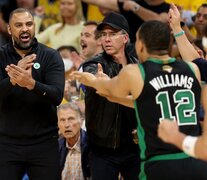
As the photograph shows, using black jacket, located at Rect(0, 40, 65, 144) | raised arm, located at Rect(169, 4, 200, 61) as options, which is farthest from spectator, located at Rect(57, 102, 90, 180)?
raised arm, located at Rect(169, 4, 200, 61)

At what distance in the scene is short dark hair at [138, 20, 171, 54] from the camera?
18.5 feet

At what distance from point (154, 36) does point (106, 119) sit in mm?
1665

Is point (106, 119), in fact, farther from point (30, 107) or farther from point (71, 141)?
point (71, 141)

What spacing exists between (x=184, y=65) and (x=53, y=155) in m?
2.00

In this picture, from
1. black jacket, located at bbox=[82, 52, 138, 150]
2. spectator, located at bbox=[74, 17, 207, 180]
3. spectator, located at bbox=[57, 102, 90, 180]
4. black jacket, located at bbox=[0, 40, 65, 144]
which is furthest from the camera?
spectator, located at bbox=[57, 102, 90, 180]

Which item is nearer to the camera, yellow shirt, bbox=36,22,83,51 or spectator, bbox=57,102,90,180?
spectator, bbox=57,102,90,180

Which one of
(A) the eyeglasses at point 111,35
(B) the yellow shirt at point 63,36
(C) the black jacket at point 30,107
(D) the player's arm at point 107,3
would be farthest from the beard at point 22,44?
(B) the yellow shirt at point 63,36

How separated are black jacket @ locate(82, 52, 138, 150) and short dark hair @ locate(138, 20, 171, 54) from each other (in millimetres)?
1481

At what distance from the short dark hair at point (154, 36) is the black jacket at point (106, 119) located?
1.48 metres

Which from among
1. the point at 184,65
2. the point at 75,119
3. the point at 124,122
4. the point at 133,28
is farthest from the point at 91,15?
the point at 184,65

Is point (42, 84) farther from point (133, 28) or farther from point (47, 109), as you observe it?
point (133, 28)

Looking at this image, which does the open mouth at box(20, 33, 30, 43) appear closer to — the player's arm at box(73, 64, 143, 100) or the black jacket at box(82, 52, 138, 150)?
the black jacket at box(82, 52, 138, 150)

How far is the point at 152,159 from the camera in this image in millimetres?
5676

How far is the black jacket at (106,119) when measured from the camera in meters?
7.10
